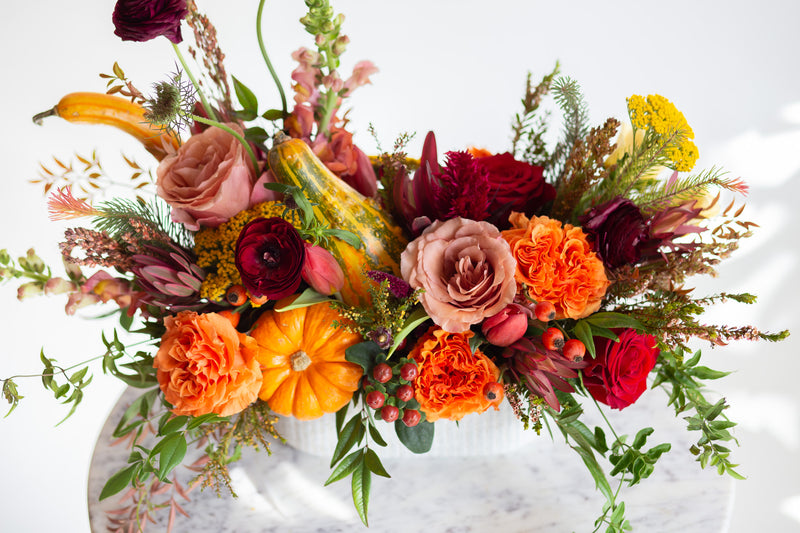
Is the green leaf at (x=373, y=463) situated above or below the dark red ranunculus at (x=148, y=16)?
below

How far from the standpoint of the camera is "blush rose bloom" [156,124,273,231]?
2.94ft

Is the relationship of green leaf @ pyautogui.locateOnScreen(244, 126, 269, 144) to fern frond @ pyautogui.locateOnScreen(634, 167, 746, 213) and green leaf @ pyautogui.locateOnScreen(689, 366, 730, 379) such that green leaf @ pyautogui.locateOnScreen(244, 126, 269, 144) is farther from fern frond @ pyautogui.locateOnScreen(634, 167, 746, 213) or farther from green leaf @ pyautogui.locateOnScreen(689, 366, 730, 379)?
green leaf @ pyautogui.locateOnScreen(689, 366, 730, 379)

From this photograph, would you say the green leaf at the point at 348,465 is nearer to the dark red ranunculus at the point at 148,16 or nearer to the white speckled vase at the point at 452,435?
the white speckled vase at the point at 452,435

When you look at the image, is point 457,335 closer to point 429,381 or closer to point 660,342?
point 429,381

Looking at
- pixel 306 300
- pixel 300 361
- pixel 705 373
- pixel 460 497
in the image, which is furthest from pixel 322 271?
pixel 705 373

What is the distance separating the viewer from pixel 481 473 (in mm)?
1106

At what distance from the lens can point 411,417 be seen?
911 mm

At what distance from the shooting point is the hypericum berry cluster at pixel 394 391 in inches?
34.4

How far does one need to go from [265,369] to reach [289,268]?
0.69 feet

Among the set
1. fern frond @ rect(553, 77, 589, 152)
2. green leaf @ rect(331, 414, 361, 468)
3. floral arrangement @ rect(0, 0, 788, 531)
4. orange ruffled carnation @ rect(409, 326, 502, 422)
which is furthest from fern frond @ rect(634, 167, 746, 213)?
green leaf @ rect(331, 414, 361, 468)

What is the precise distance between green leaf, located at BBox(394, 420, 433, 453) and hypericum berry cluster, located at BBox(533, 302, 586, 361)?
9.6 inches

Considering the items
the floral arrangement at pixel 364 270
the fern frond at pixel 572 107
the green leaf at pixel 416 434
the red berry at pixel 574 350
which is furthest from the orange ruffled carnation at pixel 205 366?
the fern frond at pixel 572 107

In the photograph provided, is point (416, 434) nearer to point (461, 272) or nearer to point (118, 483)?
point (461, 272)

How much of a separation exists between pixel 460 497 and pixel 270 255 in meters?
0.58
